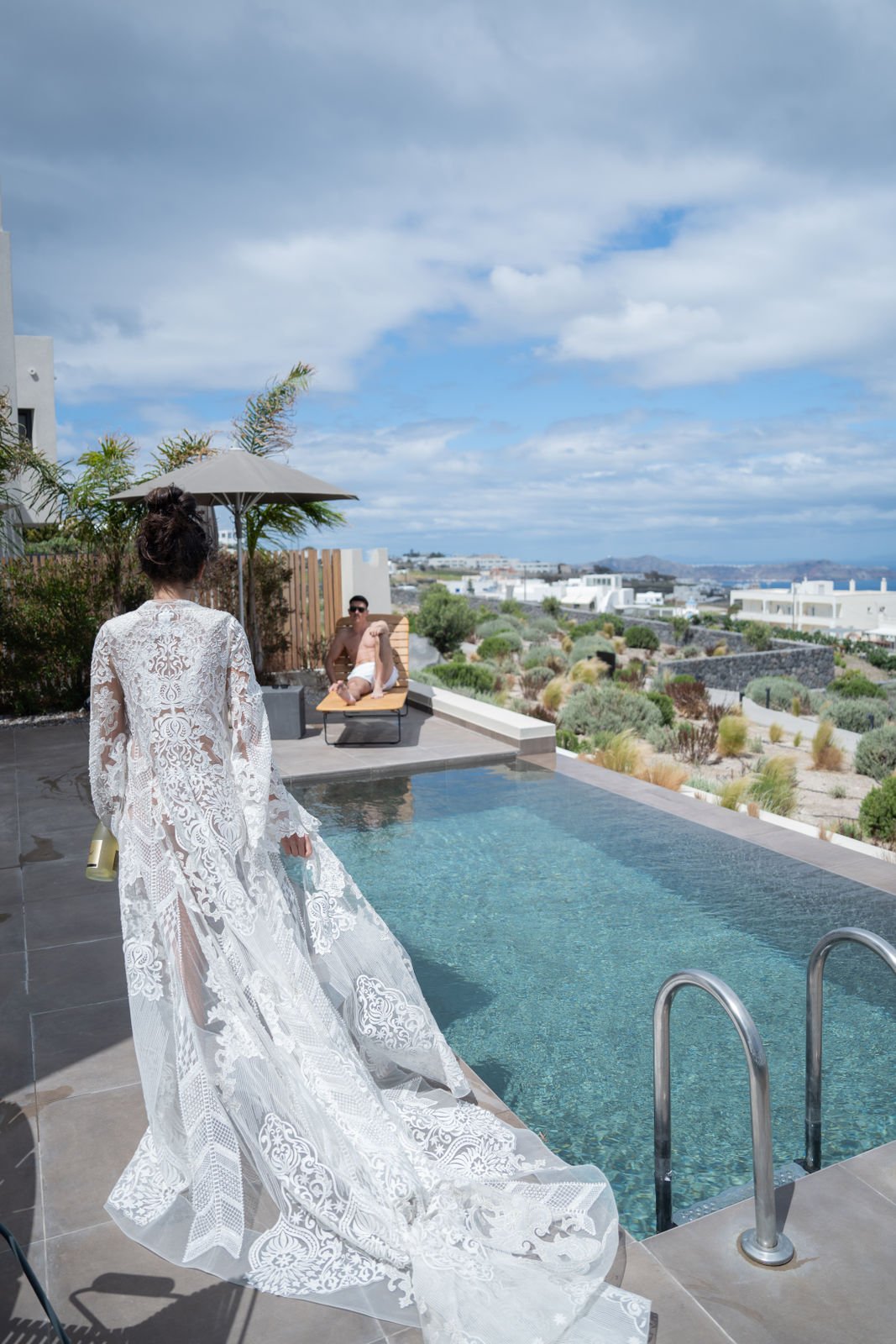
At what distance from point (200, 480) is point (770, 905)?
5.55m

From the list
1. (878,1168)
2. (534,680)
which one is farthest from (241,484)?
(534,680)

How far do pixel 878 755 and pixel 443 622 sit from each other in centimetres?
1295

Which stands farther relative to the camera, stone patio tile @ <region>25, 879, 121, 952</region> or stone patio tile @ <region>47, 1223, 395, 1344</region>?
stone patio tile @ <region>25, 879, 121, 952</region>

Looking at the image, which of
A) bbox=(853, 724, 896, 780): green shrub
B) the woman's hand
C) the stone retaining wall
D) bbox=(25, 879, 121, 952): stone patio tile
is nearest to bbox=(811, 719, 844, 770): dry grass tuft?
bbox=(853, 724, 896, 780): green shrub

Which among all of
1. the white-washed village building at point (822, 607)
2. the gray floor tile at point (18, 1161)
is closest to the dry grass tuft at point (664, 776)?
the gray floor tile at point (18, 1161)

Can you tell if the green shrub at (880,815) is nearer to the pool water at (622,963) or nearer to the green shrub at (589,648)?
the pool water at (622,963)

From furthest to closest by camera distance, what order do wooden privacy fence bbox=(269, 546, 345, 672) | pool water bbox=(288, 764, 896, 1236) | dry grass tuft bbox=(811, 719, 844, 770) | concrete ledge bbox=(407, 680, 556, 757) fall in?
wooden privacy fence bbox=(269, 546, 345, 672) < dry grass tuft bbox=(811, 719, 844, 770) < concrete ledge bbox=(407, 680, 556, 757) < pool water bbox=(288, 764, 896, 1236)

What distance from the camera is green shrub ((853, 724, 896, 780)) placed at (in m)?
10.5

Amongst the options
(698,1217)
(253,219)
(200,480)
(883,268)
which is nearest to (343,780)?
(200,480)

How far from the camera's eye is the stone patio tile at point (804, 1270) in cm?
187

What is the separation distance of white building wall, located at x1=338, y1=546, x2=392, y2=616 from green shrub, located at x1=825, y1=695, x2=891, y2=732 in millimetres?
8688

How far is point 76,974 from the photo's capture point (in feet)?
12.2

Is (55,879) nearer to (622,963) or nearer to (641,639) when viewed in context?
(622,963)

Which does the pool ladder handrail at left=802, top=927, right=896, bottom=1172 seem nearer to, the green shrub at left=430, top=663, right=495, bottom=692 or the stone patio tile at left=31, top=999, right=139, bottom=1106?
the stone patio tile at left=31, top=999, right=139, bottom=1106
